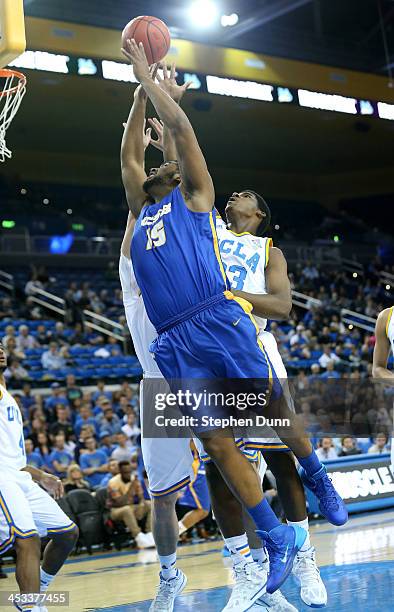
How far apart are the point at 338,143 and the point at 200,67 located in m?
9.42

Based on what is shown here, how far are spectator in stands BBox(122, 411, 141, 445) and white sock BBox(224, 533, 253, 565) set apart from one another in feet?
26.0

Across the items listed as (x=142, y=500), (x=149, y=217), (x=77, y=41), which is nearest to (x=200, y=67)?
(x=77, y=41)

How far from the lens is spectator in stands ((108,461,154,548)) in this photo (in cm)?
1063

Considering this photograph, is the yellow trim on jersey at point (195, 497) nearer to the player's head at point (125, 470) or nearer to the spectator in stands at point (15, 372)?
the player's head at point (125, 470)

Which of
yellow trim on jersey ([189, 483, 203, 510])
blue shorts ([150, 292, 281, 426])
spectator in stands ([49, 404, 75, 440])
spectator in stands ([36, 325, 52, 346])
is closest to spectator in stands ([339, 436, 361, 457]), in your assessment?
yellow trim on jersey ([189, 483, 203, 510])

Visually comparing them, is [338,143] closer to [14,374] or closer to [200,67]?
[200,67]

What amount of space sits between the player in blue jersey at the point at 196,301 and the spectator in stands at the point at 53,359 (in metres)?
11.8

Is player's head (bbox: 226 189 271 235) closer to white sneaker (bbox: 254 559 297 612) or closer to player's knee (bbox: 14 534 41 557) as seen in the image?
white sneaker (bbox: 254 559 297 612)

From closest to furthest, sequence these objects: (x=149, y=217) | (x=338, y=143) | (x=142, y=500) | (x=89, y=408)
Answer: (x=149, y=217), (x=142, y=500), (x=89, y=408), (x=338, y=143)

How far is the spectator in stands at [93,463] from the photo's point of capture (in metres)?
11.6

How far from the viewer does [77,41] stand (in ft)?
56.8

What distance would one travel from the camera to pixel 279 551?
4336 millimetres

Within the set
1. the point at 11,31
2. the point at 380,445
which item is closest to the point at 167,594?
the point at 11,31

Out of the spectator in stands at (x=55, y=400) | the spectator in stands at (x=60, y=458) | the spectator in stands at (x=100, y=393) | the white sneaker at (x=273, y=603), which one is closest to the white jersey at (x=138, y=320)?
the white sneaker at (x=273, y=603)
